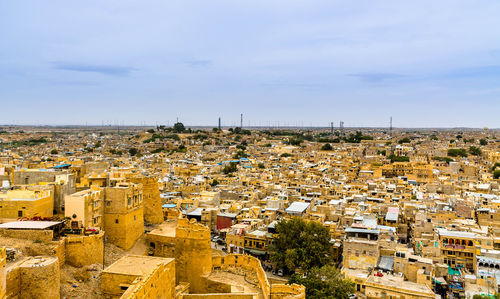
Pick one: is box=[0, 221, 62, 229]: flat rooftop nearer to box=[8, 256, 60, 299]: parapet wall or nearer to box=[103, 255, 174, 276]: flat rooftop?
box=[8, 256, 60, 299]: parapet wall

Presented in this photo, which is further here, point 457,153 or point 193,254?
point 457,153

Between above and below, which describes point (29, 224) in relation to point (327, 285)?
above

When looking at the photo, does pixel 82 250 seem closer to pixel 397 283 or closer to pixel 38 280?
pixel 38 280

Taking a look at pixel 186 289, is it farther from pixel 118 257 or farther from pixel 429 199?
pixel 429 199

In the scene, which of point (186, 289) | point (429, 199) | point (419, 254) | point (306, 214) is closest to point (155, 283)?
point (186, 289)

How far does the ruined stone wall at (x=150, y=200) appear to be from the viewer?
76.6 ft

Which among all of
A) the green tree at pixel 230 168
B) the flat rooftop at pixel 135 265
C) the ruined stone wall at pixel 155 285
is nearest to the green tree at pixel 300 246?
the flat rooftop at pixel 135 265

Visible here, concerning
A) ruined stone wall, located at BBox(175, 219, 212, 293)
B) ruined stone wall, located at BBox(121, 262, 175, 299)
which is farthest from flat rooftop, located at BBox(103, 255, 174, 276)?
ruined stone wall, located at BBox(175, 219, 212, 293)

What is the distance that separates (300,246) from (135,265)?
44.7ft

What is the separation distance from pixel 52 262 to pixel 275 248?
16620 mm

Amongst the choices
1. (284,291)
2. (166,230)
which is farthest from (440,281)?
(166,230)

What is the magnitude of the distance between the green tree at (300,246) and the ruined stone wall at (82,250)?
1306 cm

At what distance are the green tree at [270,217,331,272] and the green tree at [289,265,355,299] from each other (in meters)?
3.02

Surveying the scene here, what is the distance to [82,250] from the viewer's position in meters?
16.4
